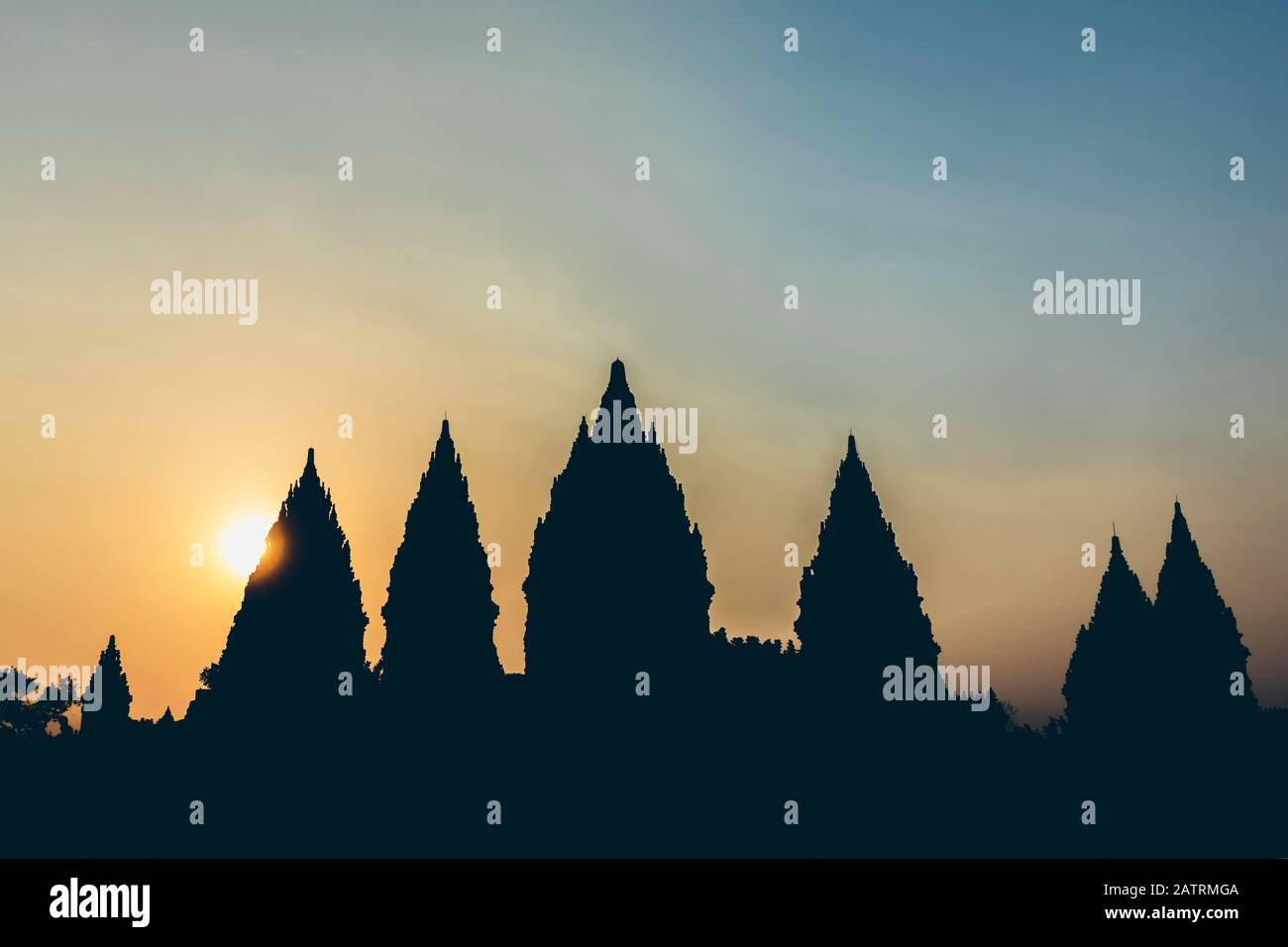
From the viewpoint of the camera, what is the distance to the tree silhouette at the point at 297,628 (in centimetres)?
5362

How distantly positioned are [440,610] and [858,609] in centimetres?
1786

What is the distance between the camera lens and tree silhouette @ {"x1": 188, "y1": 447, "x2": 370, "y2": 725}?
5362 centimetres

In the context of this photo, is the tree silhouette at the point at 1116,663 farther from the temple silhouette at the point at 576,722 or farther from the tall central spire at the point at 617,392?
the tall central spire at the point at 617,392

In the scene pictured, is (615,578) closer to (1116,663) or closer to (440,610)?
(440,610)

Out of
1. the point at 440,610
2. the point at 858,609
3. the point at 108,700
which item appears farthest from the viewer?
the point at 108,700

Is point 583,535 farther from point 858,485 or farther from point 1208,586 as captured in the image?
point 1208,586

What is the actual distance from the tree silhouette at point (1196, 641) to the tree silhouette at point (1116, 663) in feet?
3.32

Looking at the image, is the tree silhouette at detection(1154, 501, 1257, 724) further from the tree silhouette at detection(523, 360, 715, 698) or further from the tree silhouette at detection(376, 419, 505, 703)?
the tree silhouette at detection(376, 419, 505, 703)

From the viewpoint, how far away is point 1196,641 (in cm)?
7081

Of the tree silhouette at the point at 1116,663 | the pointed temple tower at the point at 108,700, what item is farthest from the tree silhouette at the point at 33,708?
the tree silhouette at the point at 1116,663

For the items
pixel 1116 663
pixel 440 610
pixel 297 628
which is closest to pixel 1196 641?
pixel 1116 663
